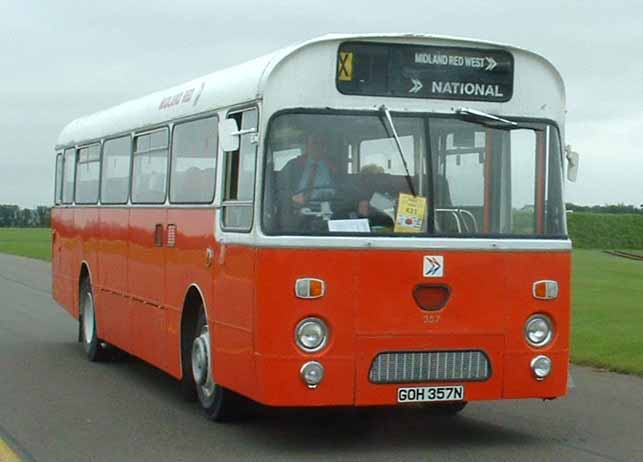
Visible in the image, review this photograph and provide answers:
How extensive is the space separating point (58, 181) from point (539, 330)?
1015 cm

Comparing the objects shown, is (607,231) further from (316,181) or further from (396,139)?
(316,181)

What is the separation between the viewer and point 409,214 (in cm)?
1023

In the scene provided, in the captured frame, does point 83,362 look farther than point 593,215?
No

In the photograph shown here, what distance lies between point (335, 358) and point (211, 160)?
2.43 metres

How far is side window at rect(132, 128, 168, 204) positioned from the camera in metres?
13.3

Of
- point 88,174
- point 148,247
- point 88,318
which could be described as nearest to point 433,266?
point 148,247

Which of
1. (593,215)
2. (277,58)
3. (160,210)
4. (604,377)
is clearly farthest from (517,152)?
(593,215)

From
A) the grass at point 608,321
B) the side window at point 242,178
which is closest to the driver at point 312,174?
the side window at point 242,178

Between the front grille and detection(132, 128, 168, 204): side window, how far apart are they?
12.7ft

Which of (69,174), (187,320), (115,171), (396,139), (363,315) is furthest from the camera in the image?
(69,174)

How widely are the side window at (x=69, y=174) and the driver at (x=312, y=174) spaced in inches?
330

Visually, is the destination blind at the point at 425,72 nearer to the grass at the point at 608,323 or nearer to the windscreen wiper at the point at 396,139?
the windscreen wiper at the point at 396,139

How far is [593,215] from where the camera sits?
91.6 metres

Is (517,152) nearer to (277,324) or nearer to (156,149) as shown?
(277,324)
